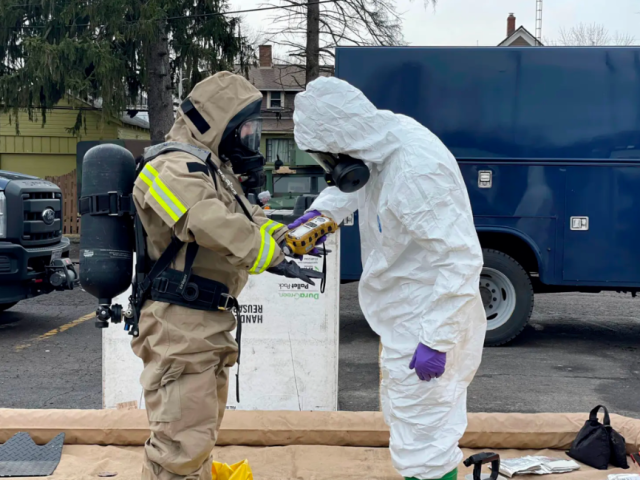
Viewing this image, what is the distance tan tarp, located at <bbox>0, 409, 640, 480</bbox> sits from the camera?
12.7 ft

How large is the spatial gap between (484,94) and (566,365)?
2.67m

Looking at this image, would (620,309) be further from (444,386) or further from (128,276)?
(128,276)

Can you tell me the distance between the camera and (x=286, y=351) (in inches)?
175

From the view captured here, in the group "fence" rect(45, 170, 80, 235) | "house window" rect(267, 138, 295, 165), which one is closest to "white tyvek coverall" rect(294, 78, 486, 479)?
"fence" rect(45, 170, 80, 235)

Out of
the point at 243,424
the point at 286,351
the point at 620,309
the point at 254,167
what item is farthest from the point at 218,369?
the point at 620,309

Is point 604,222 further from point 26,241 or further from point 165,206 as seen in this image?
point 26,241

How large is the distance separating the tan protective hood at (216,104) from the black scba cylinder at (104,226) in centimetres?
36

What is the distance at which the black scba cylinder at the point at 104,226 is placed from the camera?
2.89 meters

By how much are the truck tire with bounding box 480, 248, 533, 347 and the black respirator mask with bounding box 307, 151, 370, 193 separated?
3.82 m

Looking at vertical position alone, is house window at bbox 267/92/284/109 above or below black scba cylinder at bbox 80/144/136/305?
above

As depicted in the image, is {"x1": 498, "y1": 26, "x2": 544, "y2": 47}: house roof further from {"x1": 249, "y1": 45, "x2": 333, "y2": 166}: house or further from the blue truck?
the blue truck

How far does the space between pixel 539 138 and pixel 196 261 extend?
4.49 meters

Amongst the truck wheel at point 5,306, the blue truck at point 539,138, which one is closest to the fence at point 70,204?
the truck wheel at point 5,306

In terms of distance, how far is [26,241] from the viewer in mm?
6703
